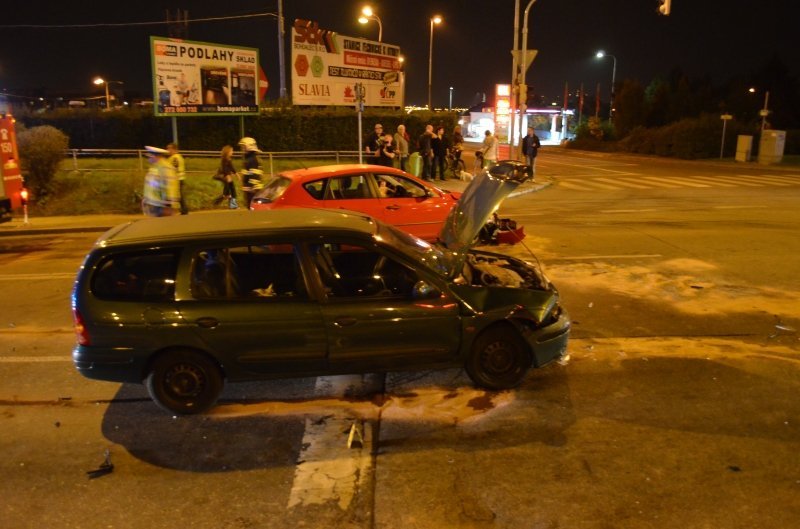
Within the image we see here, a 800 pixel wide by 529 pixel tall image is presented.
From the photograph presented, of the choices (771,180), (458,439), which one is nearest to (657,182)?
(771,180)

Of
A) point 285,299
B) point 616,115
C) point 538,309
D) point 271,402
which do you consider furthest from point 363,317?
point 616,115

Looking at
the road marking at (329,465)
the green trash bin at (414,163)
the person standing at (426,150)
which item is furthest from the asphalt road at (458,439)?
the person standing at (426,150)

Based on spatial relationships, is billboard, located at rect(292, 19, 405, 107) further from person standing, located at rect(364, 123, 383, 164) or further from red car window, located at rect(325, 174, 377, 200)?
red car window, located at rect(325, 174, 377, 200)

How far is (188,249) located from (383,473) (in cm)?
220

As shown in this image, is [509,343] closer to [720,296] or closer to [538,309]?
[538,309]

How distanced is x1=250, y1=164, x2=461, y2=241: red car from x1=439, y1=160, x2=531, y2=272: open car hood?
3.27m

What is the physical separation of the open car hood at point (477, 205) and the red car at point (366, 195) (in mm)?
3266

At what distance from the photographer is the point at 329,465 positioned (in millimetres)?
4379

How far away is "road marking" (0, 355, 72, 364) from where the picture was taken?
6359mm

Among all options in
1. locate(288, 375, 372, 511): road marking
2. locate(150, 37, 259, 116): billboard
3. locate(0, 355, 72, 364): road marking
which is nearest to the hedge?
locate(150, 37, 259, 116): billboard

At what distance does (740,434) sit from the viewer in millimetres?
4734

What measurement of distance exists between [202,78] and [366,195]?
12.9m

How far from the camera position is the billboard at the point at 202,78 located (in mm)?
20047

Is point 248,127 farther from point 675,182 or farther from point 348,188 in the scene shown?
point 348,188
